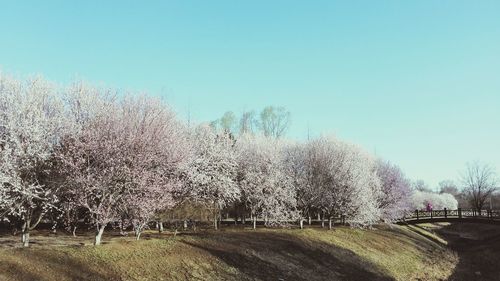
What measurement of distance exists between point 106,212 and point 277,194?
23.4m

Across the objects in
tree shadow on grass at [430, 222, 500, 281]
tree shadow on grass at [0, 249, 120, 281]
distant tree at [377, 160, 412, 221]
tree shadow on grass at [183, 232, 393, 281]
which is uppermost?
distant tree at [377, 160, 412, 221]

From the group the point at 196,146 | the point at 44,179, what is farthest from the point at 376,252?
the point at 44,179

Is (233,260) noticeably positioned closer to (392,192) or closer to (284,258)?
(284,258)

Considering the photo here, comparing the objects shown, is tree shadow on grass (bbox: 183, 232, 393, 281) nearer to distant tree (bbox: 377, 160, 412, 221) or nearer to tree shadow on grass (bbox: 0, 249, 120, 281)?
tree shadow on grass (bbox: 0, 249, 120, 281)

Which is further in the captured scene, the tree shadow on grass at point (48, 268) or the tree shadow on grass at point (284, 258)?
the tree shadow on grass at point (284, 258)

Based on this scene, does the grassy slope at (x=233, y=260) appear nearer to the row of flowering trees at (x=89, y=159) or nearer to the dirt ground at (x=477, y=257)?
the dirt ground at (x=477, y=257)

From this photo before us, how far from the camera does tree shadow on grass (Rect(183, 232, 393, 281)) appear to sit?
79.8 feet

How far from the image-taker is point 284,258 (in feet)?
90.2

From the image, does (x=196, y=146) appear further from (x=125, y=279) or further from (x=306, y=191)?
(x=125, y=279)

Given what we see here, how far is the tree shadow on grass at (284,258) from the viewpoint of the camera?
24312mm

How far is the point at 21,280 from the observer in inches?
614

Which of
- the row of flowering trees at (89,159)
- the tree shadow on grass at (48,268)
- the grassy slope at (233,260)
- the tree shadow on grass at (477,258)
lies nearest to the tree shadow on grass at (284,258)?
the grassy slope at (233,260)

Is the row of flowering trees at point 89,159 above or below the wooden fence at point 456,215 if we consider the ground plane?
above

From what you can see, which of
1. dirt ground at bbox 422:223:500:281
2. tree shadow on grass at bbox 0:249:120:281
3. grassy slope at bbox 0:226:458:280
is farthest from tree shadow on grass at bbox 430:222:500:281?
tree shadow on grass at bbox 0:249:120:281
